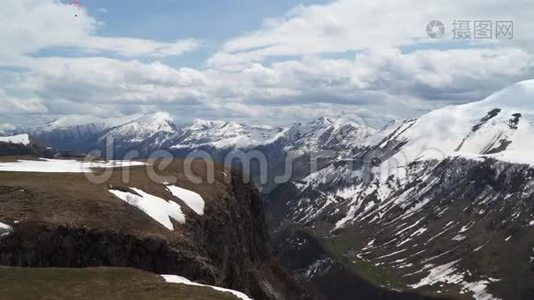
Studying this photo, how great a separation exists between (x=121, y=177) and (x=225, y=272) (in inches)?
977

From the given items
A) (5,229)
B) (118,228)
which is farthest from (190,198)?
(5,229)

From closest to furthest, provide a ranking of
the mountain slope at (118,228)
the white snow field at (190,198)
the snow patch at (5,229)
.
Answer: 1. the snow patch at (5,229)
2. the mountain slope at (118,228)
3. the white snow field at (190,198)

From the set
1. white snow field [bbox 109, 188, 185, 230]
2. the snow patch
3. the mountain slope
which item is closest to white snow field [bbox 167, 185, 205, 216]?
the mountain slope

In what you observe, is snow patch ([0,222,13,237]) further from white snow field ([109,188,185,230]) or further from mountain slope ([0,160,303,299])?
white snow field ([109,188,185,230])

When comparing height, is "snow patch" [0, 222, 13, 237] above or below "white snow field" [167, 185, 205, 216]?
below

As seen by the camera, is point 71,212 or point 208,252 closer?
point 71,212

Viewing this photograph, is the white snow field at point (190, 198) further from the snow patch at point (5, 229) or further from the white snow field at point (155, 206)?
the snow patch at point (5, 229)

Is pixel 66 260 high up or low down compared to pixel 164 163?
down

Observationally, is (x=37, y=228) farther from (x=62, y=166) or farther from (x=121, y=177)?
(x=62, y=166)

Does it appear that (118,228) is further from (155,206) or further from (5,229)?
(5,229)

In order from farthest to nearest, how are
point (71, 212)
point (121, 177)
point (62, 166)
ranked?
point (62, 166)
point (121, 177)
point (71, 212)

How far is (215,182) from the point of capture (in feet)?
371

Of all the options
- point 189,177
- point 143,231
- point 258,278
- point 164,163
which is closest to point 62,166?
point 164,163

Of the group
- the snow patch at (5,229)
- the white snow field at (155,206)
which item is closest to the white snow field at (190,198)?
the white snow field at (155,206)
